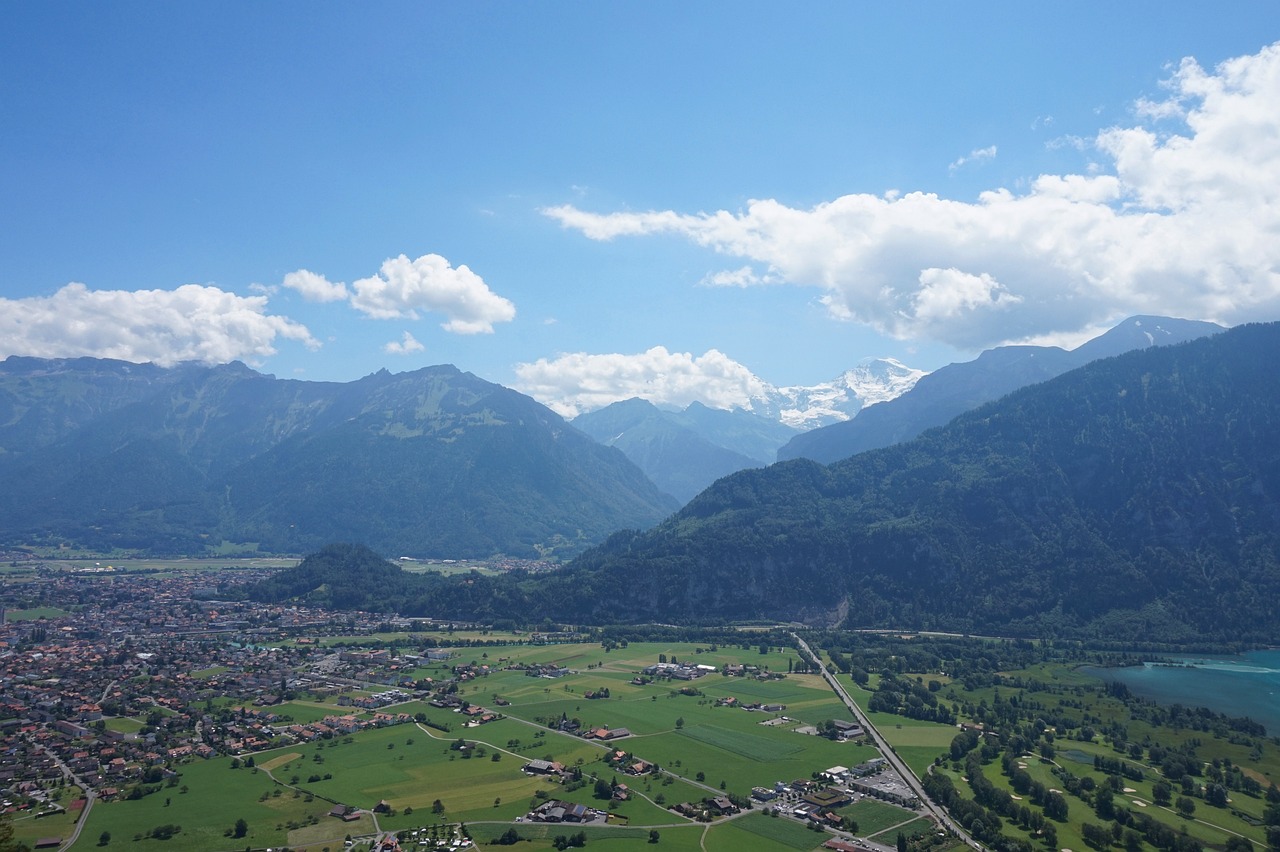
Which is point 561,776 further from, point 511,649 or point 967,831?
point 511,649

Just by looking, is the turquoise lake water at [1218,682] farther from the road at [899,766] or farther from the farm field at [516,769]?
the farm field at [516,769]

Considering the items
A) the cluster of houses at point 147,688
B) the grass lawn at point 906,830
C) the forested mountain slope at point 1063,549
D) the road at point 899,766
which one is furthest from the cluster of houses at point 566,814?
the forested mountain slope at point 1063,549

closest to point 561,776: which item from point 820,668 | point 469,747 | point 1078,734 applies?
point 469,747

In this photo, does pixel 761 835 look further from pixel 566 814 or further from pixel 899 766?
pixel 899 766

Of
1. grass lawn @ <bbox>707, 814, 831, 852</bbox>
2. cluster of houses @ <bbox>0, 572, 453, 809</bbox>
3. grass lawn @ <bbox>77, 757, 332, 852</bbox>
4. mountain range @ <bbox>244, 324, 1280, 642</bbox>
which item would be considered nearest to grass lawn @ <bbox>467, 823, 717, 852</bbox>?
grass lawn @ <bbox>707, 814, 831, 852</bbox>

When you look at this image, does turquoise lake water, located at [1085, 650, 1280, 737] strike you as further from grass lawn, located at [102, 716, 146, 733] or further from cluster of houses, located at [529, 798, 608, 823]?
grass lawn, located at [102, 716, 146, 733]

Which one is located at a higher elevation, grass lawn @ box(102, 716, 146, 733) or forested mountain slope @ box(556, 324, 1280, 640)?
forested mountain slope @ box(556, 324, 1280, 640)
